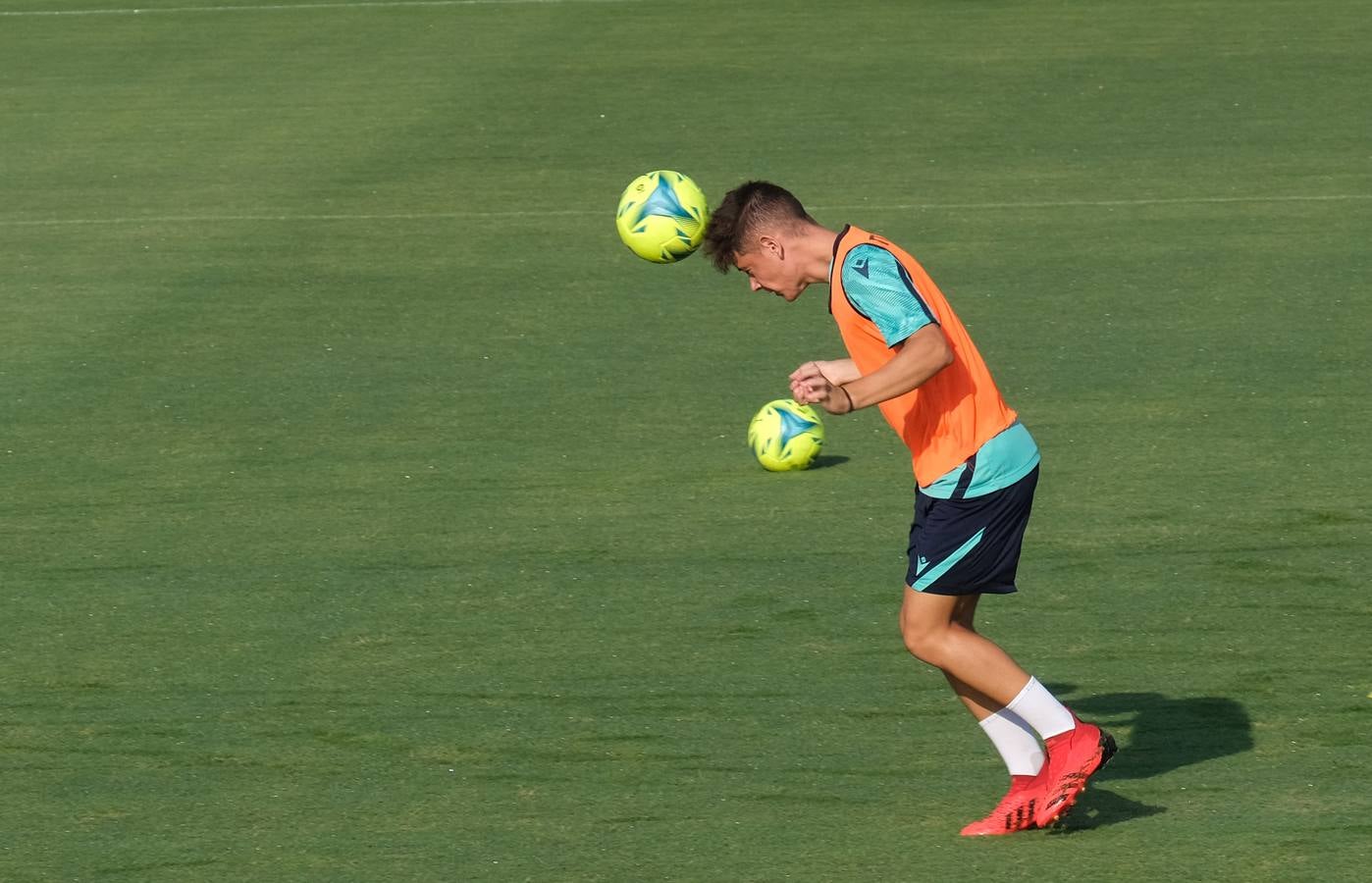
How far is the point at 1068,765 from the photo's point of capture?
6.27 m

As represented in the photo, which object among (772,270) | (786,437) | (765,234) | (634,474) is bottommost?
(634,474)

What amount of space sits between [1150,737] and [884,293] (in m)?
1.99

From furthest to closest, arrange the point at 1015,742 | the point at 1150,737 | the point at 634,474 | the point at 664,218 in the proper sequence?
the point at 634,474 → the point at 664,218 → the point at 1150,737 → the point at 1015,742

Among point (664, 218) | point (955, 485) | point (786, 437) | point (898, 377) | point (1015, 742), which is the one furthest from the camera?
point (786, 437)

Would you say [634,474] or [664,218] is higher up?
[664,218]

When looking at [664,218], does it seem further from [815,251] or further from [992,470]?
[992,470]

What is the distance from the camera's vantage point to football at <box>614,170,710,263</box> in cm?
753

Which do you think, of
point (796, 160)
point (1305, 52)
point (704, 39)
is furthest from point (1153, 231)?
point (704, 39)

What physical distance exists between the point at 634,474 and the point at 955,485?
Answer: 3.88m

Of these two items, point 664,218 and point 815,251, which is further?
point 664,218

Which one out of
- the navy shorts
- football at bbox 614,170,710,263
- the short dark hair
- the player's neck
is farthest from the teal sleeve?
football at bbox 614,170,710,263

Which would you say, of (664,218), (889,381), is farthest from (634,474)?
(889,381)

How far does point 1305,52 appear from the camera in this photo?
61.3 ft

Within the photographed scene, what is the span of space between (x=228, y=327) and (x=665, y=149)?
16.3 feet
